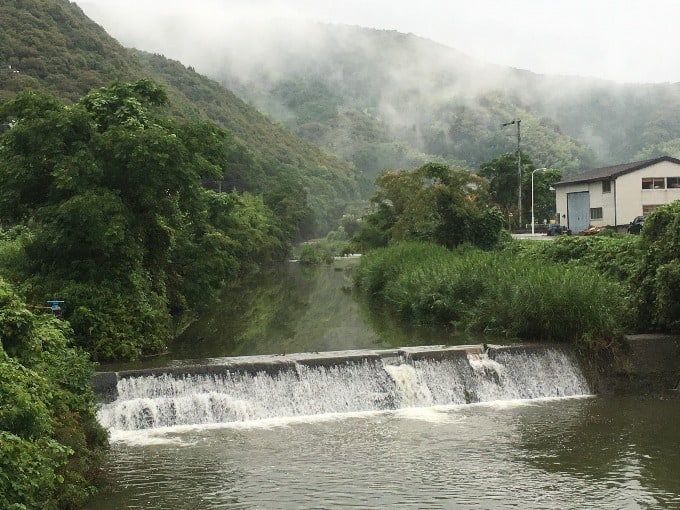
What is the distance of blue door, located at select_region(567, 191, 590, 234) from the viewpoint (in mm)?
50441

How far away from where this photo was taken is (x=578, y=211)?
5159 cm

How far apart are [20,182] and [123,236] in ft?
10.8

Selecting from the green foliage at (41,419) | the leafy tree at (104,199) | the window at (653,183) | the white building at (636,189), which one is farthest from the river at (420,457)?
the window at (653,183)

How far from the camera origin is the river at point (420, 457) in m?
11.3

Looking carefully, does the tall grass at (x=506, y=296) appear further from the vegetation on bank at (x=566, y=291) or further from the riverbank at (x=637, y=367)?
the riverbank at (x=637, y=367)

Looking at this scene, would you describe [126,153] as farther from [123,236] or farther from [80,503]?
[80,503]

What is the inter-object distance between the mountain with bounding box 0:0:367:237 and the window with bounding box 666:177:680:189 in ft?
101

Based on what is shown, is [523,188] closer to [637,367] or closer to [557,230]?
[557,230]

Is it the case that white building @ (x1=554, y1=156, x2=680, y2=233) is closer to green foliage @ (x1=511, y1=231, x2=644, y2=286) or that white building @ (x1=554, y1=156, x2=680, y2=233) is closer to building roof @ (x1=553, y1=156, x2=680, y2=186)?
building roof @ (x1=553, y1=156, x2=680, y2=186)

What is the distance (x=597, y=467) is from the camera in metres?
12.7

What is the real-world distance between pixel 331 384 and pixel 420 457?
442 centimetres

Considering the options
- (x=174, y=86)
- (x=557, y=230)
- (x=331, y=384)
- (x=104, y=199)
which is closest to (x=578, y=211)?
(x=557, y=230)

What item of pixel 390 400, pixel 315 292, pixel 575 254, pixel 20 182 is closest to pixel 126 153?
pixel 20 182

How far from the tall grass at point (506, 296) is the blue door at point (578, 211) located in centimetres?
1977
